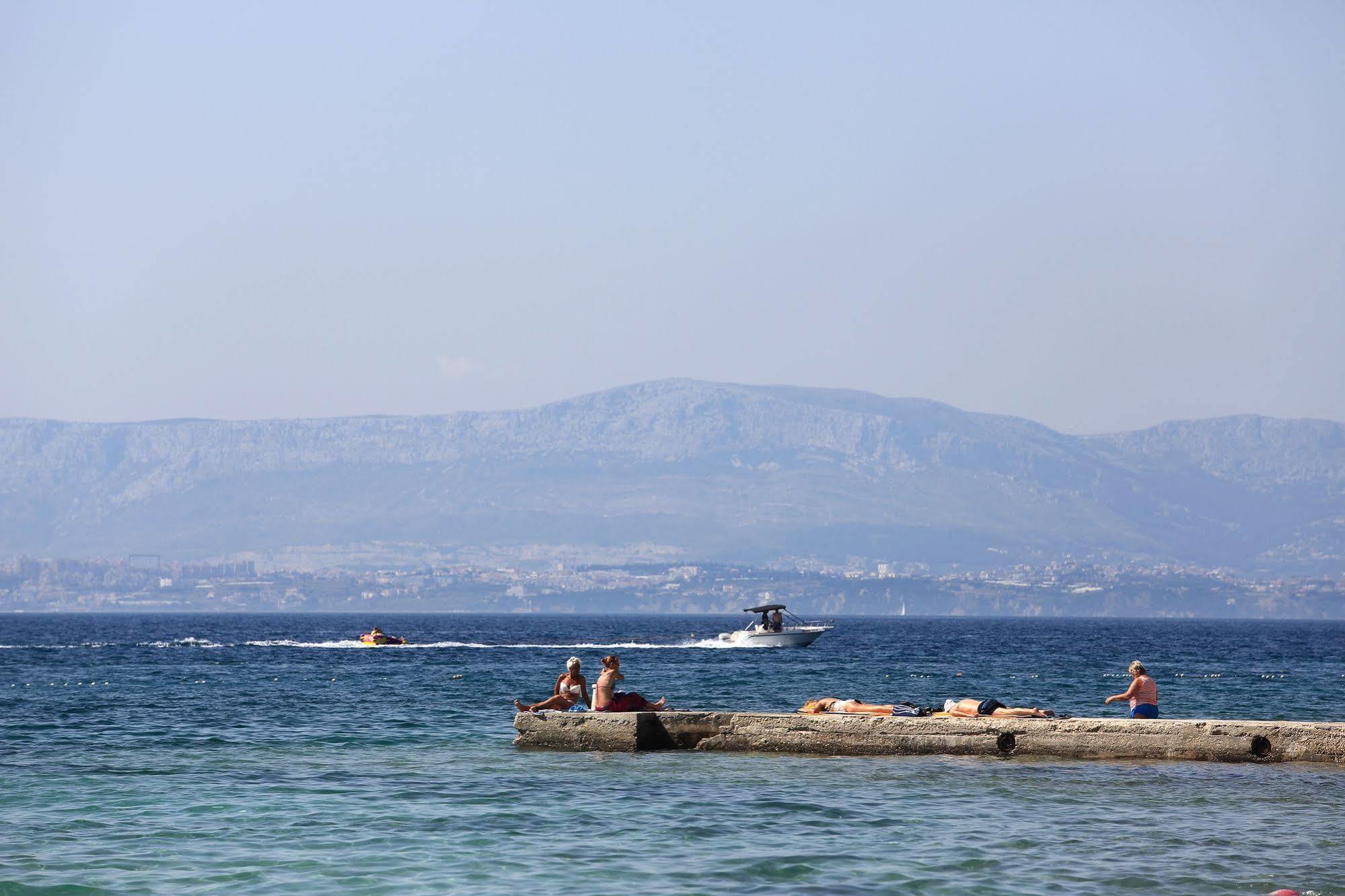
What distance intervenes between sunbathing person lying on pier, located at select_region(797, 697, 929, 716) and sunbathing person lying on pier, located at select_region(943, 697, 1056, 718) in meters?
0.56

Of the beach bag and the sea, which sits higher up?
the beach bag

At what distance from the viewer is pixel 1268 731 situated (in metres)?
26.4

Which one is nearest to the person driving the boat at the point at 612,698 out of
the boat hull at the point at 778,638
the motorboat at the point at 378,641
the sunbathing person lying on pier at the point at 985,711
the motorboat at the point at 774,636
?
the sunbathing person lying on pier at the point at 985,711

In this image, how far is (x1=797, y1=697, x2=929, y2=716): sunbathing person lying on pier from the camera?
94.0 ft

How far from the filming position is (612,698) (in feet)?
97.5

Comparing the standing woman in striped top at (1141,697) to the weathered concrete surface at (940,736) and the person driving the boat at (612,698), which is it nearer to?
the weathered concrete surface at (940,736)

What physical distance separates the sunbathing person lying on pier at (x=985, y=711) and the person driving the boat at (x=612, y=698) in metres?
5.11

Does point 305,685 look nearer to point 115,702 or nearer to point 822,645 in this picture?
point 115,702

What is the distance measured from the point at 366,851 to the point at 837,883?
5.83 m

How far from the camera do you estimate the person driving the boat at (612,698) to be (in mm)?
29312

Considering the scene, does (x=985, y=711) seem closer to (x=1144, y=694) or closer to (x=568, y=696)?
(x=1144, y=694)

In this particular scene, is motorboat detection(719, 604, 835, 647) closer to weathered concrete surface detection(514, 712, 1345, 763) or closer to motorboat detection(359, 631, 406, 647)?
motorboat detection(359, 631, 406, 647)

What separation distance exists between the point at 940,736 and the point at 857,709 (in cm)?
181

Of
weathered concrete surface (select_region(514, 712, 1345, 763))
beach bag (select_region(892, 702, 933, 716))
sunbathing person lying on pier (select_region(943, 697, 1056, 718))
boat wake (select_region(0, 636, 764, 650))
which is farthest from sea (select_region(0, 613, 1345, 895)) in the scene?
boat wake (select_region(0, 636, 764, 650))
